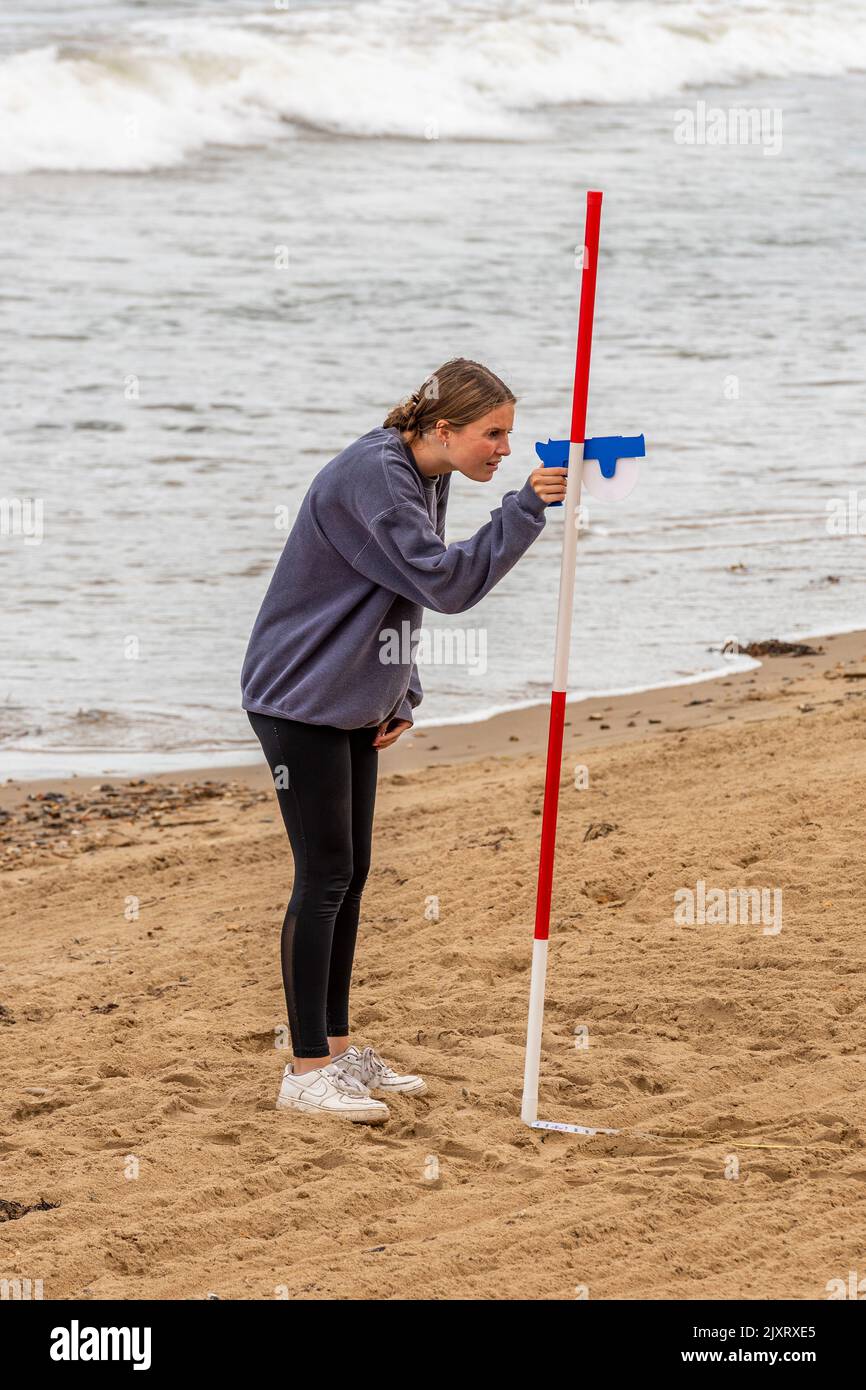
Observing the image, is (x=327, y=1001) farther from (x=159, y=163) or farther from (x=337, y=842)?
(x=159, y=163)

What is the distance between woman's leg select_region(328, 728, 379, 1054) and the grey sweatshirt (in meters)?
0.13

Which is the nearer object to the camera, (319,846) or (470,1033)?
(319,846)

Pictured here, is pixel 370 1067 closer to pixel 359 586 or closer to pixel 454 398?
pixel 359 586

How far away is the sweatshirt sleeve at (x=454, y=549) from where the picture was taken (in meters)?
3.64

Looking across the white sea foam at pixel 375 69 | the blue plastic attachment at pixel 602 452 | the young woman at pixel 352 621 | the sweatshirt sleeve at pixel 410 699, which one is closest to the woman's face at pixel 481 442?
the young woman at pixel 352 621

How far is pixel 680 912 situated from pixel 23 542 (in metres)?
6.91

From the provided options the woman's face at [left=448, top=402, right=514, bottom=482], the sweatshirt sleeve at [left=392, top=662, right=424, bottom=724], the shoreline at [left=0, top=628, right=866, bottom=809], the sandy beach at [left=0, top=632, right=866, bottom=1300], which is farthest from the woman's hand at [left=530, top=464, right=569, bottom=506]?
the shoreline at [left=0, top=628, right=866, bottom=809]

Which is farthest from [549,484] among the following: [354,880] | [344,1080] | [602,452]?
[344,1080]

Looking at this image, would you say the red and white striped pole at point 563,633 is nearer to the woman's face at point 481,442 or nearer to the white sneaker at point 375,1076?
the woman's face at point 481,442

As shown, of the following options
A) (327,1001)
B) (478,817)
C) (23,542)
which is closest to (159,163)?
(23,542)

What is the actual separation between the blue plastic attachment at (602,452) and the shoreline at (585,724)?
366 cm

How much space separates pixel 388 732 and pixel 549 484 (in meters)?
0.86

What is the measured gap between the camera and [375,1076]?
4.34 meters
